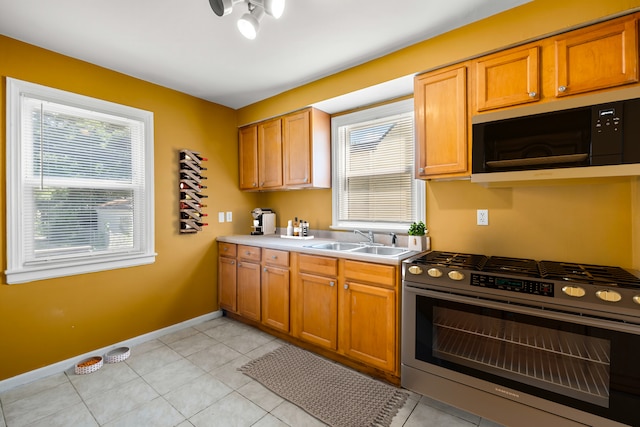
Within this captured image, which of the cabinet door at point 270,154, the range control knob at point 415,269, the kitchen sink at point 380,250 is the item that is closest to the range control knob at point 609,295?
the range control knob at point 415,269

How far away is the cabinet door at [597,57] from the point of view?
1594mm

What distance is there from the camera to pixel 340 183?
10.8 ft

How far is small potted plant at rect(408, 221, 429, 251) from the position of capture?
2.51m

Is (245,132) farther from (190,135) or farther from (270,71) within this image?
(270,71)

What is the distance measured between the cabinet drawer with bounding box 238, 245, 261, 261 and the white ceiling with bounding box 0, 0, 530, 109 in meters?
1.76

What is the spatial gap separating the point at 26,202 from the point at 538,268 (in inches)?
147

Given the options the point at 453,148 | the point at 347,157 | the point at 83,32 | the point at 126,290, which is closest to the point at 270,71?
the point at 347,157

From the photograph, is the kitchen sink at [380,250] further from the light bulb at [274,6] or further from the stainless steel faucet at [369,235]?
the light bulb at [274,6]

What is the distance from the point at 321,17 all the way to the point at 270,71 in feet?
3.07

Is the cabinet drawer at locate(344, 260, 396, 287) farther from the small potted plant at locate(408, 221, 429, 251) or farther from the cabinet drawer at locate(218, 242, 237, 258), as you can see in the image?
the cabinet drawer at locate(218, 242, 237, 258)

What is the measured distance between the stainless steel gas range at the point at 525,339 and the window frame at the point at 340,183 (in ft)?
2.41

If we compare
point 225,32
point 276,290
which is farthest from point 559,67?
point 276,290

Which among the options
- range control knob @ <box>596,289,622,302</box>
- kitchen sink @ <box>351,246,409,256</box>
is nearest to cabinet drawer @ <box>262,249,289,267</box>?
kitchen sink @ <box>351,246,409,256</box>

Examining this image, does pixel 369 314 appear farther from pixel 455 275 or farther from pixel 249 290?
pixel 249 290
